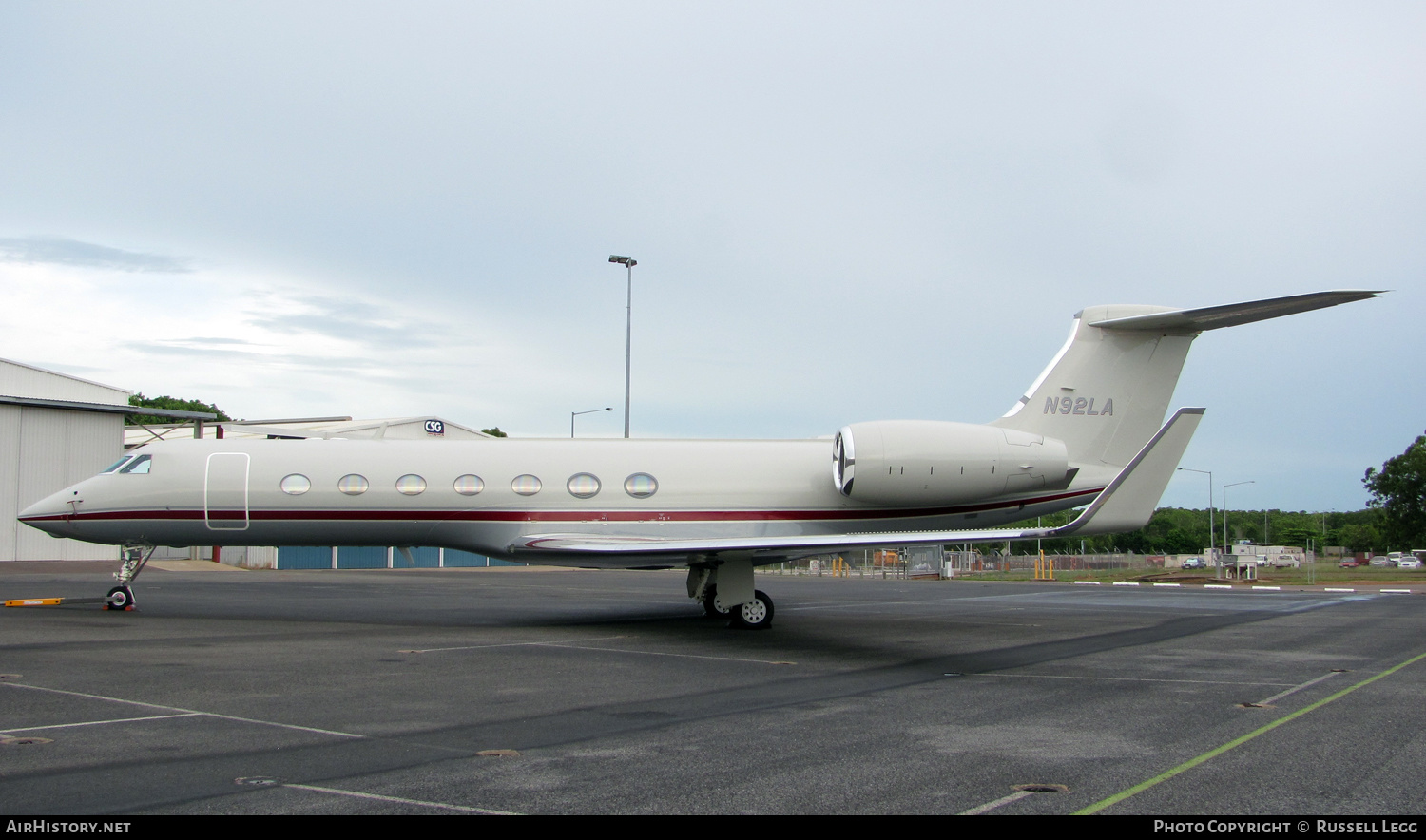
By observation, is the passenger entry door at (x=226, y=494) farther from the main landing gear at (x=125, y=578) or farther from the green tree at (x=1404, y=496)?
the green tree at (x=1404, y=496)

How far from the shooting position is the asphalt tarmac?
5902 millimetres

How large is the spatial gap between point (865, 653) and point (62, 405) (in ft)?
128

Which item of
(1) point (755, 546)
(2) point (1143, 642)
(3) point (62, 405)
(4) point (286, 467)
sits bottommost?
(2) point (1143, 642)

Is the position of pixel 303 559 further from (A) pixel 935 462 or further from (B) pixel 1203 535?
(B) pixel 1203 535

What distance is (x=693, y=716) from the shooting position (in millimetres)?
8539

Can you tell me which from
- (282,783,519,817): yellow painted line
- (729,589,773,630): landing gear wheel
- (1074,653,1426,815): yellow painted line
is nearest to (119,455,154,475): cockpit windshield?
(729,589,773,630): landing gear wheel

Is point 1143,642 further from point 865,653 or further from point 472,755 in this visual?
point 472,755

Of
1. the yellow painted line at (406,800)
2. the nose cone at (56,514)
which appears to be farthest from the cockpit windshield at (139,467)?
the yellow painted line at (406,800)

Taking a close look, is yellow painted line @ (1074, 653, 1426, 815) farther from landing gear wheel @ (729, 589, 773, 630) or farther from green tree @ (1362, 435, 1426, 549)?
green tree @ (1362, 435, 1426, 549)

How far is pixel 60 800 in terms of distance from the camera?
5.58 meters

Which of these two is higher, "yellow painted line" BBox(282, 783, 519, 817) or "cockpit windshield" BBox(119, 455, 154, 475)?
"cockpit windshield" BBox(119, 455, 154, 475)

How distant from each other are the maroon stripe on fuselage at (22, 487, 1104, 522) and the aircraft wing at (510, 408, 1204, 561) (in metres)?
1.52

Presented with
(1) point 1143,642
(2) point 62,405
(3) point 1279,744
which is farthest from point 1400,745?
(2) point 62,405

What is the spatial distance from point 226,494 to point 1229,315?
1656 cm
